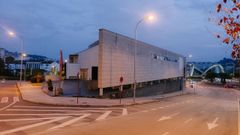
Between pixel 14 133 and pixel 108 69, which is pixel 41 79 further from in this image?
pixel 14 133

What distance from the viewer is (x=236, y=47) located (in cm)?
713

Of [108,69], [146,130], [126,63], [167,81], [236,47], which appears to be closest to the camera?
[236,47]

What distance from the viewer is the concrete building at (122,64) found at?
38.0 meters

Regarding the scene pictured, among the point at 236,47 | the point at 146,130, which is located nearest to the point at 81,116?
the point at 146,130

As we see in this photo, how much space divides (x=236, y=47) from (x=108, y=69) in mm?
32106

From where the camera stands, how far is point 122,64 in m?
44.0

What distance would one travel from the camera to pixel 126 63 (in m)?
45.7

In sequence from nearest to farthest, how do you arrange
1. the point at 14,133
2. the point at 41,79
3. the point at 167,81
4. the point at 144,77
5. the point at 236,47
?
the point at 236,47 < the point at 14,133 < the point at 144,77 < the point at 41,79 < the point at 167,81

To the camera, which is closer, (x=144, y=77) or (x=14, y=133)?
(x=14, y=133)

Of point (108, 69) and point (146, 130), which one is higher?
point (108, 69)

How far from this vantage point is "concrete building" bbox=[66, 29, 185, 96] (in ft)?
125

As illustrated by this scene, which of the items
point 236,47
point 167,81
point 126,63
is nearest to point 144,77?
point 126,63

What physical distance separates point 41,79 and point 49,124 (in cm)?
4687

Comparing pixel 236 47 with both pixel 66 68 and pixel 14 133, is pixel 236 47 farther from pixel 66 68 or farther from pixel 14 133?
pixel 66 68
